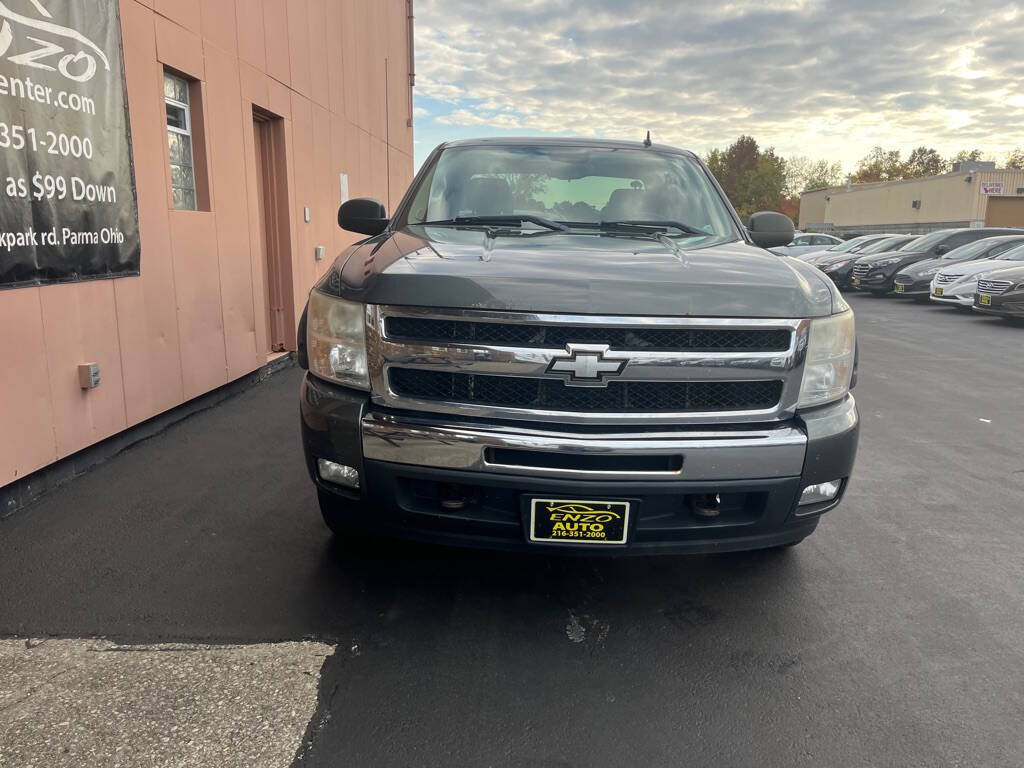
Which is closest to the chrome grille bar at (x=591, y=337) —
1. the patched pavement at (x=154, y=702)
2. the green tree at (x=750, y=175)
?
the patched pavement at (x=154, y=702)

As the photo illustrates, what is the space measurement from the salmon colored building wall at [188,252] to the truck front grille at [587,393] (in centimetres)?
259

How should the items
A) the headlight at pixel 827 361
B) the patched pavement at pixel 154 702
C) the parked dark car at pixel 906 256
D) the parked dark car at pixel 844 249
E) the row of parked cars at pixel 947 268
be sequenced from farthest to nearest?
1. the parked dark car at pixel 844 249
2. the parked dark car at pixel 906 256
3. the row of parked cars at pixel 947 268
4. the headlight at pixel 827 361
5. the patched pavement at pixel 154 702

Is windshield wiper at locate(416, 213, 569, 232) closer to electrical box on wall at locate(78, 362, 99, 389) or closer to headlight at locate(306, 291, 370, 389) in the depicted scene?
headlight at locate(306, 291, 370, 389)

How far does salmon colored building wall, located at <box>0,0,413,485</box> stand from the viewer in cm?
418

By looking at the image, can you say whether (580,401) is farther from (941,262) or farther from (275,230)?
(941,262)

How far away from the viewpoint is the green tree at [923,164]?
80312 millimetres

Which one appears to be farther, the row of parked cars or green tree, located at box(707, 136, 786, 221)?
green tree, located at box(707, 136, 786, 221)

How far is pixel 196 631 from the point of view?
279 cm

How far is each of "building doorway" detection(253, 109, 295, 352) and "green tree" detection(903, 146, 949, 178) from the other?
8556 cm

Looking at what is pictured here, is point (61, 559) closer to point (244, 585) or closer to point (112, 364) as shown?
point (244, 585)

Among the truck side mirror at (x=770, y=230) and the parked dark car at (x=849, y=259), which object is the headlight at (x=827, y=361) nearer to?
the truck side mirror at (x=770, y=230)

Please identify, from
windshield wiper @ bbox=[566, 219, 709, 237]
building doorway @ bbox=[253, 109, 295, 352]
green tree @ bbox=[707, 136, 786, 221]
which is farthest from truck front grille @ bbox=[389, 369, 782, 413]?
green tree @ bbox=[707, 136, 786, 221]

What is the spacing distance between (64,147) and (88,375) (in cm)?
130

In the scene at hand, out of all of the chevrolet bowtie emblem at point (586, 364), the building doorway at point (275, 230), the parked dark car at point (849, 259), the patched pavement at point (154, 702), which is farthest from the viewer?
the parked dark car at point (849, 259)
